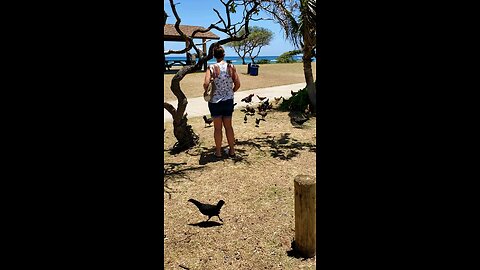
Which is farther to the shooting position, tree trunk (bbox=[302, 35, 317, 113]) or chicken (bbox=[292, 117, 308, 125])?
tree trunk (bbox=[302, 35, 317, 113])

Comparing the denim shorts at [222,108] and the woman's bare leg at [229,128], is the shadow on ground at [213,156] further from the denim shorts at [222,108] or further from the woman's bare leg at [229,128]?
the denim shorts at [222,108]

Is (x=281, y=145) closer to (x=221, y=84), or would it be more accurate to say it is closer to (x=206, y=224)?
(x=221, y=84)

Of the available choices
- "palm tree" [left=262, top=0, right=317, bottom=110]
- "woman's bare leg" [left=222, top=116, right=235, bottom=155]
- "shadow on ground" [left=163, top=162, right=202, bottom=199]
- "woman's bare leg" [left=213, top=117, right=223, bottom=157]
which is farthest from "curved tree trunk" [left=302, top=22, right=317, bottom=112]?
"shadow on ground" [left=163, top=162, right=202, bottom=199]

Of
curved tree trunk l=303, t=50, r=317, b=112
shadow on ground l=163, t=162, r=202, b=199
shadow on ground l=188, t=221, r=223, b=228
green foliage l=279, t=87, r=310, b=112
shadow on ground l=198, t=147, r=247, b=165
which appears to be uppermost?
curved tree trunk l=303, t=50, r=317, b=112

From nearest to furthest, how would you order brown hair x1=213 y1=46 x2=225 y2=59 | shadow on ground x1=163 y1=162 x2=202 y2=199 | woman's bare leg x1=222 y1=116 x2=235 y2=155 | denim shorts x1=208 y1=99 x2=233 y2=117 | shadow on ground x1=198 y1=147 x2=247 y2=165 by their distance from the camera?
shadow on ground x1=163 y1=162 x2=202 y2=199 < brown hair x1=213 y1=46 x2=225 y2=59 < denim shorts x1=208 y1=99 x2=233 y2=117 < woman's bare leg x1=222 y1=116 x2=235 y2=155 < shadow on ground x1=198 y1=147 x2=247 y2=165

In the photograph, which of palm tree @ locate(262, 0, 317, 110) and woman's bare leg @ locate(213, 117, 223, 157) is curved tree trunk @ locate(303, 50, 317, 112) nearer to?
palm tree @ locate(262, 0, 317, 110)

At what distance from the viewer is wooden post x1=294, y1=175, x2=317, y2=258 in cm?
322

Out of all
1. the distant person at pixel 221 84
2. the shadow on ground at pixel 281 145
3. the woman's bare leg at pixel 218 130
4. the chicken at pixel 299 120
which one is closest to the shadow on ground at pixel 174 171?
the woman's bare leg at pixel 218 130

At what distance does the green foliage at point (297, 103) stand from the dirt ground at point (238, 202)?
3780 mm

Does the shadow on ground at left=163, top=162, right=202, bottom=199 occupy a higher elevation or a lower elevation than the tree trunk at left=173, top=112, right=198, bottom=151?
lower

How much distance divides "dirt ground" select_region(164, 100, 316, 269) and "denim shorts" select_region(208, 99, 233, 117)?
36.6 inches
